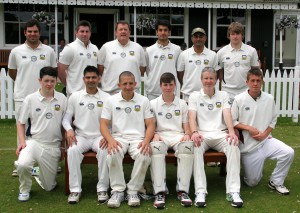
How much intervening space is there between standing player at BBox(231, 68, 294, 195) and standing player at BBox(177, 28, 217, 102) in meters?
0.95

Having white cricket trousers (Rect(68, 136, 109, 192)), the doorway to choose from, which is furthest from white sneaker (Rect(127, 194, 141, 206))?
the doorway

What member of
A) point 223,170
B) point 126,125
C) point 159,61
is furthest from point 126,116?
point 223,170

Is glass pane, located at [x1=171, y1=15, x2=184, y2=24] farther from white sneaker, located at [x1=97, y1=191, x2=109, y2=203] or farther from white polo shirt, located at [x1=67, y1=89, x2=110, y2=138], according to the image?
white sneaker, located at [x1=97, y1=191, x2=109, y2=203]

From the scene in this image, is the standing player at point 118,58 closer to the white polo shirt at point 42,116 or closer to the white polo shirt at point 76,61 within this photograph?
the white polo shirt at point 76,61

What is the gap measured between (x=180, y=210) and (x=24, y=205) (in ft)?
5.81

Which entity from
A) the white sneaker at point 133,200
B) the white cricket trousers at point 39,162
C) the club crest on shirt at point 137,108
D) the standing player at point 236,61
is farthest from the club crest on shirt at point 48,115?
the standing player at point 236,61

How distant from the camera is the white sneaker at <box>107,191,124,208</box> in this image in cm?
496

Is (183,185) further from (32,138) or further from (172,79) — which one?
(32,138)

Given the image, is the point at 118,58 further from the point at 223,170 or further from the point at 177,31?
the point at 177,31

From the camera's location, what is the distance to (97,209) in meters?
4.93

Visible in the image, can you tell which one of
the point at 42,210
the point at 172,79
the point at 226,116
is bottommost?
the point at 42,210

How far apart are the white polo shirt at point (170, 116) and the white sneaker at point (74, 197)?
1.27 metres

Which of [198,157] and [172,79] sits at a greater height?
[172,79]

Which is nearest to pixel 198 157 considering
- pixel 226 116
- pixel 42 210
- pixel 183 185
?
pixel 183 185
